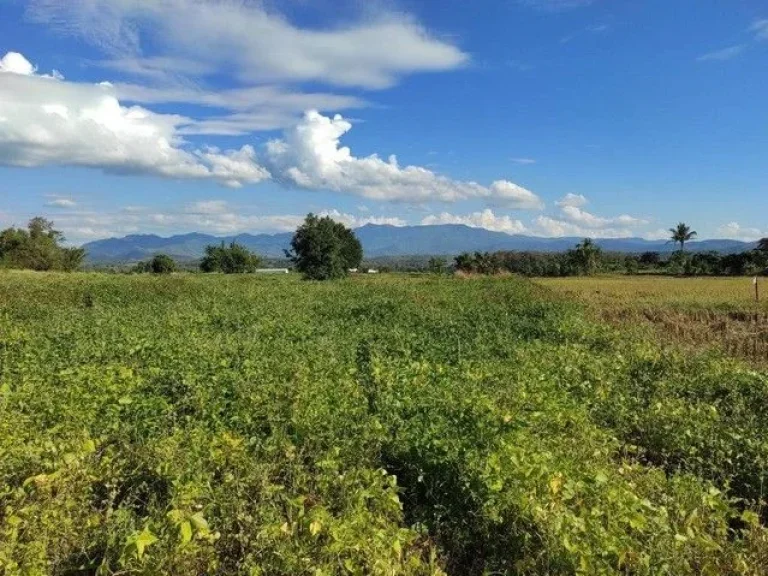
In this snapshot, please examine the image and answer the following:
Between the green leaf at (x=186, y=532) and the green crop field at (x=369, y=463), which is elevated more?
the green leaf at (x=186, y=532)

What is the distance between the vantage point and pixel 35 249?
67.7m

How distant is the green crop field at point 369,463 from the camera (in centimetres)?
393

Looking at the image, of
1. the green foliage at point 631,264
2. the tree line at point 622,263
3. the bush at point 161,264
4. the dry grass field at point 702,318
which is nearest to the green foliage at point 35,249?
the bush at point 161,264

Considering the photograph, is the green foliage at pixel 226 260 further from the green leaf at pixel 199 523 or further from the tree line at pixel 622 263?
the green leaf at pixel 199 523

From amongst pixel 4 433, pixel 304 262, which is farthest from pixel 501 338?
pixel 304 262

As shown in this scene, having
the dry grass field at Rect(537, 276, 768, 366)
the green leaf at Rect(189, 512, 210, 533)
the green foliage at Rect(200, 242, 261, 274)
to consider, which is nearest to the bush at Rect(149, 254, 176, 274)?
the green foliage at Rect(200, 242, 261, 274)

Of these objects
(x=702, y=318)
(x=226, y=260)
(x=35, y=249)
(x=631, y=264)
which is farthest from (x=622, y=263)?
(x=35, y=249)

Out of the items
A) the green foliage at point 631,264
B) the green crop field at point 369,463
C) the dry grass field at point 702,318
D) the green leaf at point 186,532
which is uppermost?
the green foliage at point 631,264

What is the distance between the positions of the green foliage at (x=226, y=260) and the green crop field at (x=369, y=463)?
9187 centimetres

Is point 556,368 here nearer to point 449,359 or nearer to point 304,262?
point 449,359

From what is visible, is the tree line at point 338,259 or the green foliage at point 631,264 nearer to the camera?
the tree line at point 338,259

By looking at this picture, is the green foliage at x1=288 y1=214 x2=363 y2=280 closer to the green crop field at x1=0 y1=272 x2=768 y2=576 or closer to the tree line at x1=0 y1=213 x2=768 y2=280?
the tree line at x1=0 y1=213 x2=768 y2=280

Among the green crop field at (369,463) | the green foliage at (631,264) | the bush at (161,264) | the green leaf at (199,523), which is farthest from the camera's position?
the bush at (161,264)

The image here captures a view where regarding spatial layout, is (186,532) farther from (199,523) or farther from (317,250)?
(317,250)
